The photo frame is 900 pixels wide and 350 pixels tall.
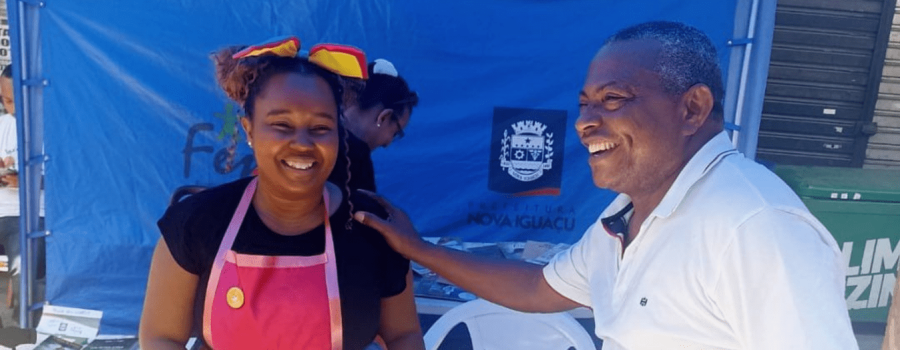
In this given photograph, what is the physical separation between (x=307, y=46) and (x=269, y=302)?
6.86 ft

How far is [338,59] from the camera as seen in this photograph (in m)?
1.73

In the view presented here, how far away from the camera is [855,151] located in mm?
5688

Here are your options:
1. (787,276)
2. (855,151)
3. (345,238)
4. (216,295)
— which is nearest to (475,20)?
(345,238)

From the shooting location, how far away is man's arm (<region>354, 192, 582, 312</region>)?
1.98 meters

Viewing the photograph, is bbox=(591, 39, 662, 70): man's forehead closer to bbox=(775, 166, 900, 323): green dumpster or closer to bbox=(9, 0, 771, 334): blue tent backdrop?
bbox=(9, 0, 771, 334): blue tent backdrop

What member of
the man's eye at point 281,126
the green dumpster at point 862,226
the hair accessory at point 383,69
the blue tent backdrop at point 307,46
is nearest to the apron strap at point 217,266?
the man's eye at point 281,126

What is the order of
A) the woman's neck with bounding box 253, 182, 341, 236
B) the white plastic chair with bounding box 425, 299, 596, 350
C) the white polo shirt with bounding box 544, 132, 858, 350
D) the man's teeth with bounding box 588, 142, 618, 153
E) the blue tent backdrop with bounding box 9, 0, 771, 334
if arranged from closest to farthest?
the white polo shirt with bounding box 544, 132, 858, 350
the man's teeth with bounding box 588, 142, 618, 153
the woman's neck with bounding box 253, 182, 341, 236
the white plastic chair with bounding box 425, 299, 596, 350
the blue tent backdrop with bounding box 9, 0, 771, 334

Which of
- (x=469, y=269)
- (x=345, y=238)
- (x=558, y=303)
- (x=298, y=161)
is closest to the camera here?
(x=298, y=161)

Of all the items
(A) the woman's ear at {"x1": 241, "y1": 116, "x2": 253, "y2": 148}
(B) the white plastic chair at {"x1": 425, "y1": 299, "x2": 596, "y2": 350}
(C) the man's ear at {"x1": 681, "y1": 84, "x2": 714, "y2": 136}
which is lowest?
(B) the white plastic chair at {"x1": 425, "y1": 299, "x2": 596, "y2": 350}

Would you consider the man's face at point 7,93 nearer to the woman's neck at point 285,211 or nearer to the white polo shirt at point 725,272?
the woman's neck at point 285,211

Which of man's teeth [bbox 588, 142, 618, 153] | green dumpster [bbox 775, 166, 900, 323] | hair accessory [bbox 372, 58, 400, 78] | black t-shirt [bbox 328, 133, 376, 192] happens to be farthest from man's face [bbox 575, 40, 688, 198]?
green dumpster [bbox 775, 166, 900, 323]

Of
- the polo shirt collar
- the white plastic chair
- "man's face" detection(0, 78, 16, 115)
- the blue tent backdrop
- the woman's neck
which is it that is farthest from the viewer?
"man's face" detection(0, 78, 16, 115)

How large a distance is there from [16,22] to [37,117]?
1.62 feet

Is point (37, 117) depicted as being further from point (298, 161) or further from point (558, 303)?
point (558, 303)
